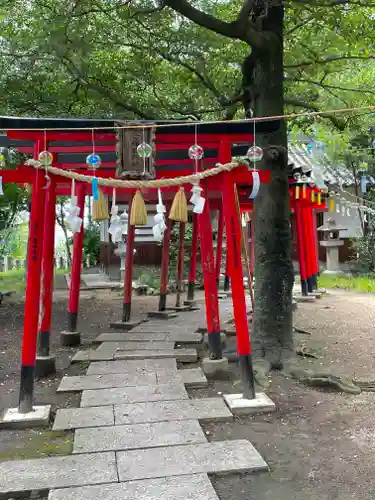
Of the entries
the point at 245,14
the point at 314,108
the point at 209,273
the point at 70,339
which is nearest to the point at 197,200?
the point at 209,273

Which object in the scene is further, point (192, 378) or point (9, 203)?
point (9, 203)

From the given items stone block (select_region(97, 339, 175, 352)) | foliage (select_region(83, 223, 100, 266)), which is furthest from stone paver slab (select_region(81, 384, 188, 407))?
foliage (select_region(83, 223, 100, 266))

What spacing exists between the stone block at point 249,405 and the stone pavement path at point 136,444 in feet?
0.28

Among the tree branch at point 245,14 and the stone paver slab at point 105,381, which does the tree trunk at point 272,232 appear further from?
the stone paver slab at point 105,381

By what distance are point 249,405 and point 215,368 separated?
118cm

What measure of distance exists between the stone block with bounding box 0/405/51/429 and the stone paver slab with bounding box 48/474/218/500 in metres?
1.48

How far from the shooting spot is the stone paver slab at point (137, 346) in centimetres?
745

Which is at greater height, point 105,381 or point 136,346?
point 136,346

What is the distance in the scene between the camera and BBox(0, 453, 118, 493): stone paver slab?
3.71 m

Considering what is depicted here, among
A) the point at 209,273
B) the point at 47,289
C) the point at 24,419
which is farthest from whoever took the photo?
the point at 47,289

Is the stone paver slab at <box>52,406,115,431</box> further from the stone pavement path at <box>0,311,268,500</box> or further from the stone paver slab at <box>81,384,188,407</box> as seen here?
the stone paver slab at <box>81,384,188,407</box>

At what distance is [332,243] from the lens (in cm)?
1828

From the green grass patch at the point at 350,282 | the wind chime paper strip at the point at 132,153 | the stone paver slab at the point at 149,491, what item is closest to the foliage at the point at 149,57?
the wind chime paper strip at the point at 132,153

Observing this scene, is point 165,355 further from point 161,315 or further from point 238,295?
point 161,315
